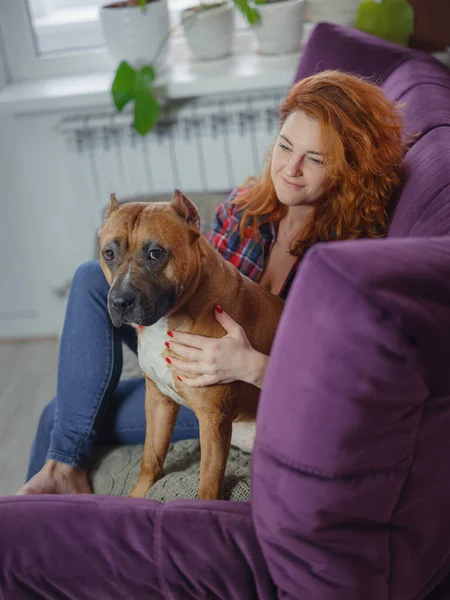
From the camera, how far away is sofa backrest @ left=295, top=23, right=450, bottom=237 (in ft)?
3.94

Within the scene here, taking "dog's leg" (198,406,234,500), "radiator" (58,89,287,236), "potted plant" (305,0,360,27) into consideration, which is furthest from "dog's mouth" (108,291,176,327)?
"potted plant" (305,0,360,27)

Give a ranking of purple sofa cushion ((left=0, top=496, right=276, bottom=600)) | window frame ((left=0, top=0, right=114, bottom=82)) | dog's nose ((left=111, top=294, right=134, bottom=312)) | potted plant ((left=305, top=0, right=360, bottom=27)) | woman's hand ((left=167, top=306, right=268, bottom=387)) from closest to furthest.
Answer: purple sofa cushion ((left=0, top=496, right=276, bottom=600)) < dog's nose ((left=111, top=294, right=134, bottom=312)) < woman's hand ((left=167, top=306, right=268, bottom=387)) < potted plant ((left=305, top=0, right=360, bottom=27)) < window frame ((left=0, top=0, right=114, bottom=82))

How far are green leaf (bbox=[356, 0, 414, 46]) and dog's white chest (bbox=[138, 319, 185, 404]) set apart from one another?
1402 mm

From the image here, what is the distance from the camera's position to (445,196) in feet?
3.79

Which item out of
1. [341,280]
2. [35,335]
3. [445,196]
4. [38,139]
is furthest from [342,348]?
[35,335]

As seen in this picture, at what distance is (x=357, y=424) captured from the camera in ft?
2.71

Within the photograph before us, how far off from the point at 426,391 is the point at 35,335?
255cm

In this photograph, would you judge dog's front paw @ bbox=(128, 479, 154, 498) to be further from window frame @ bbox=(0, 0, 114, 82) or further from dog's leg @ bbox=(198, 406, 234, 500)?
window frame @ bbox=(0, 0, 114, 82)

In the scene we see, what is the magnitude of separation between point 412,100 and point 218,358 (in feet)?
2.51

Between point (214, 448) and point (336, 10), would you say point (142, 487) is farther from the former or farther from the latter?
point (336, 10)

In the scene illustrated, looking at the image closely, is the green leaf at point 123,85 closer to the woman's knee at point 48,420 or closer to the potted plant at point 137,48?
the potted plant at point 137,48

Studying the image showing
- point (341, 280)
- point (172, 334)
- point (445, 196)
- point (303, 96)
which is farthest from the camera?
point (303, 96)

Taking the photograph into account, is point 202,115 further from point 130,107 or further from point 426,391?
point 426,391

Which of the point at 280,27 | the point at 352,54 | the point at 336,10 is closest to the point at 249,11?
the point at 280,27
